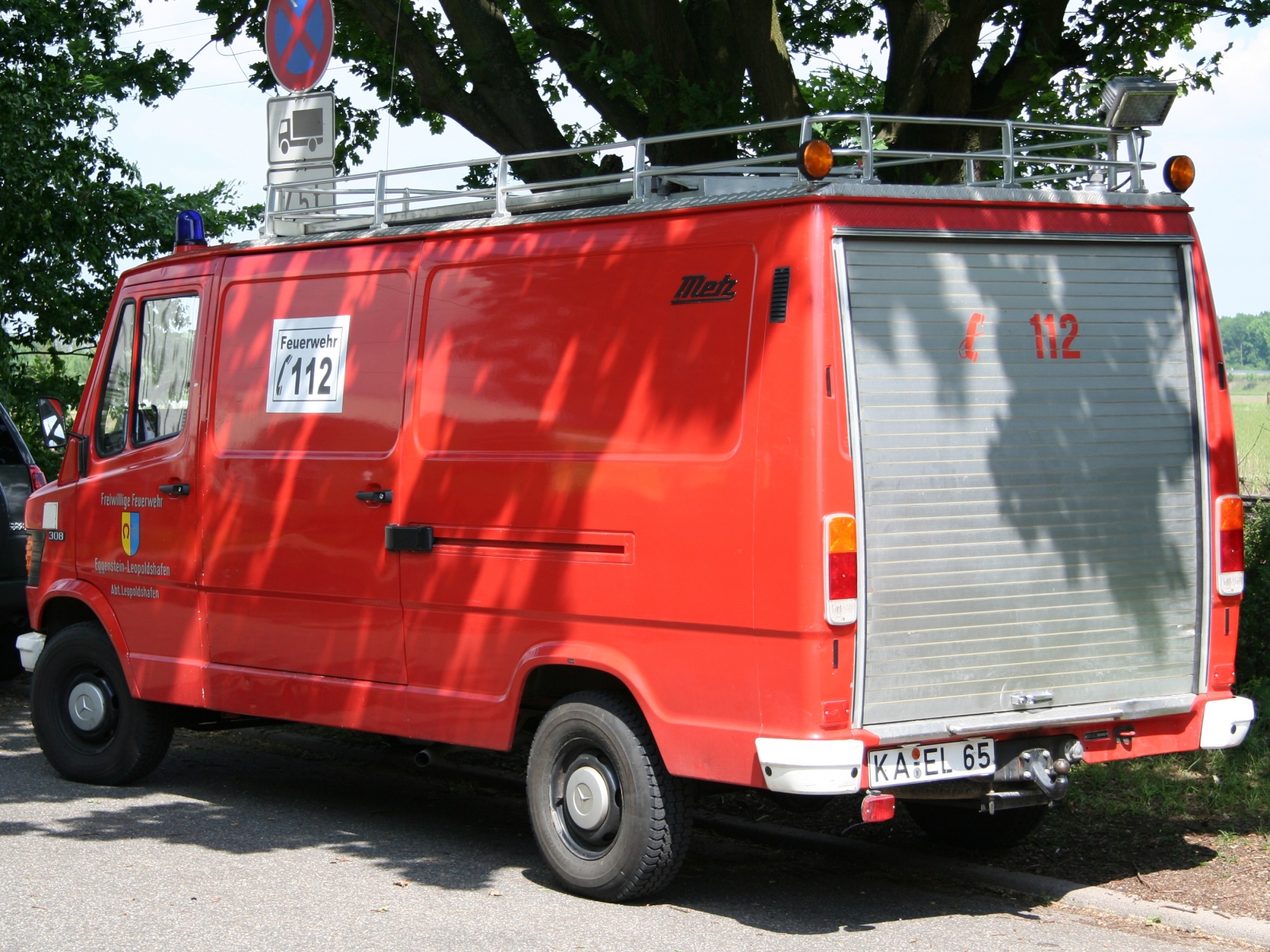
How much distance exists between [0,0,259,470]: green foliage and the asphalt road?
6.79 meters

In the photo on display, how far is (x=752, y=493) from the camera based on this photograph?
5348 mm

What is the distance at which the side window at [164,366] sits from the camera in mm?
7758

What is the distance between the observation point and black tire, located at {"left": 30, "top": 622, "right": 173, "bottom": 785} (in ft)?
26.2

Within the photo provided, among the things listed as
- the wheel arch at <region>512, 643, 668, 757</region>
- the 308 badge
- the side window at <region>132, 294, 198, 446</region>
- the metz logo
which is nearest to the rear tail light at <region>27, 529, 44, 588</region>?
the 308 badge

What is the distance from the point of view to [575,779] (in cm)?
602

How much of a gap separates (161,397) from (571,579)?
305cm

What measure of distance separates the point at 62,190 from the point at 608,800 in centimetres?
992

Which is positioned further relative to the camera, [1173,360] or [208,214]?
[208,214]

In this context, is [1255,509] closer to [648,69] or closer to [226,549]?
[648,69]

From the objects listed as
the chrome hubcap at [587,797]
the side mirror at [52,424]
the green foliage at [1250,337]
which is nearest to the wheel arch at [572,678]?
the chrome hubcap at [587,797]

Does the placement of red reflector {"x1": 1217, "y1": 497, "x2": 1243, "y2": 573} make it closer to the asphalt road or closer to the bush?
the asphalt road

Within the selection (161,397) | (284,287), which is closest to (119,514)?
(161,397)

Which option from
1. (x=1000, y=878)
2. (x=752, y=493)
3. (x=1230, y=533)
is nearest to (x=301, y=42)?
(x=752, y=493)

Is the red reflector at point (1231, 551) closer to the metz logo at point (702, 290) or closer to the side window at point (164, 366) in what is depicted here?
the metz logo at point (702, 290)
